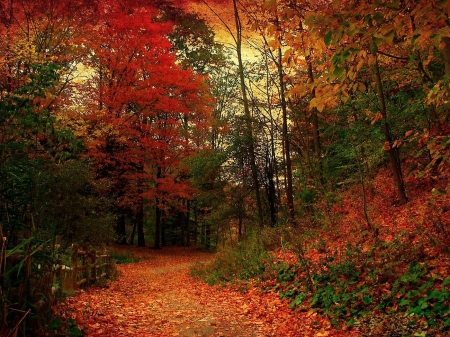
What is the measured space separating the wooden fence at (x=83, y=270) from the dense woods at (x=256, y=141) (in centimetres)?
50

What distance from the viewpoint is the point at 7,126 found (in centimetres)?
468

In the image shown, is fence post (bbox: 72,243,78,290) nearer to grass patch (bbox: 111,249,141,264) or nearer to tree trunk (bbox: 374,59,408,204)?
tree trunk (bbox: 374,59,408,204)

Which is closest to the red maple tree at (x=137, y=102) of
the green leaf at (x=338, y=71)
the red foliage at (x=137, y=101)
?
the red foliage at (x=137, y=101)

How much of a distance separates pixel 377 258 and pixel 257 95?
13154 mm

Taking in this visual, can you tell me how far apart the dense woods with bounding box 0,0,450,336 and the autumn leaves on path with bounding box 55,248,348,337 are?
513 mm

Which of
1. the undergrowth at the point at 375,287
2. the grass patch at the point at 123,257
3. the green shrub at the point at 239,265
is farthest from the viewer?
the grass patch at the point at 123,257

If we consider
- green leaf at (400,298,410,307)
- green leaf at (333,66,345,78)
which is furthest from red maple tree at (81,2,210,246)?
green leaf at (333,66,345,78)

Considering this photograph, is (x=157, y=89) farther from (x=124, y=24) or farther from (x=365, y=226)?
(x=365, y=226)

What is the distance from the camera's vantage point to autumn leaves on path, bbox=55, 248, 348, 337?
18.0ft

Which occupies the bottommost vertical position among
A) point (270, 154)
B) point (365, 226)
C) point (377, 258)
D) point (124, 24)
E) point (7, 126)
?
point (377, 258)

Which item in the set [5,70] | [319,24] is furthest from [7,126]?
[5,70]

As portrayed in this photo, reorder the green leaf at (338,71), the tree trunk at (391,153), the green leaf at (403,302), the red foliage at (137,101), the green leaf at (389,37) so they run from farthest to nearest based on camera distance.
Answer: the red foliage at (137,101)
the tree trunk at (391,153)
the green leaf at (403,302)
the green leaf at (338,71)
the green leaf at (389,37)

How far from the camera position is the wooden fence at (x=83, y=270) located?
25.6ft

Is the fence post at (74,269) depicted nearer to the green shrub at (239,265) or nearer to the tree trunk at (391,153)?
the green shrub at (239,265)
